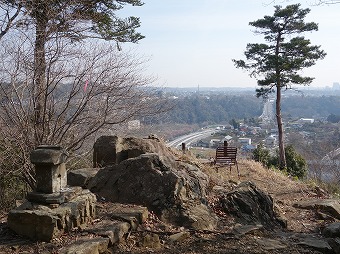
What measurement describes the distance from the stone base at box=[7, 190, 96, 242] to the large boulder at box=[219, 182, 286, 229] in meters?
2.63

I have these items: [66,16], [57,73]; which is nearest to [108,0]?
[66,16]

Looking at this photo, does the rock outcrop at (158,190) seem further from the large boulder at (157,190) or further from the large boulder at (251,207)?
the large boulder at (251,207)

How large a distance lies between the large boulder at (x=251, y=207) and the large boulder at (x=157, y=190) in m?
0.56

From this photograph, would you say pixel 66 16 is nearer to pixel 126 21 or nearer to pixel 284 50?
pixel 126 21

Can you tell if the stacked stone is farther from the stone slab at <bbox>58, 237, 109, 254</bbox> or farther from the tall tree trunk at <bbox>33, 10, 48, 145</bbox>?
the tall tree trunk at <bbox>33, 10, 48, 145</bbox>

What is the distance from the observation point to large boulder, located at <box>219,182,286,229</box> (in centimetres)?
608

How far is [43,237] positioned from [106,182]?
Answer: 5.99 feet

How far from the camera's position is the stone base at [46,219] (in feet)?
13.2

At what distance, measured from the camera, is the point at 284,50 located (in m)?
19.3

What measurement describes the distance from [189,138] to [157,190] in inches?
542

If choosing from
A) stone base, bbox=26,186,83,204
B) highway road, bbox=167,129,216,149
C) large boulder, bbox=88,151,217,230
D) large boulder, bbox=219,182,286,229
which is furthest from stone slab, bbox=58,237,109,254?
highway road, bbox=167,129,216,149

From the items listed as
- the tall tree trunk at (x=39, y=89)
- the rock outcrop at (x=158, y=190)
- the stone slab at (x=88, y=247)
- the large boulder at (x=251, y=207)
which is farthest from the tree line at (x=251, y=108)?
the stone slab at (x=88, y=247)

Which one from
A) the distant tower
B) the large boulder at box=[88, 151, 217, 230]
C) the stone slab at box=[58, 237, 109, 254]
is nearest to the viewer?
the stone slab at box=[58, 237, 109, 254]

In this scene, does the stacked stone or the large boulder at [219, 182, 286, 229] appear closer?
the stacked stone
